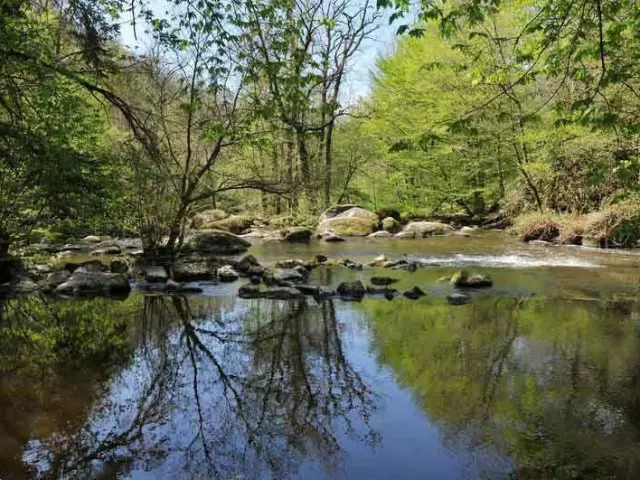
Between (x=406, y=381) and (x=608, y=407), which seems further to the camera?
(x=406, y=381)

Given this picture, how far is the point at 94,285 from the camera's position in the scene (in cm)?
930

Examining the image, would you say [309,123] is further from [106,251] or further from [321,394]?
[321,394]

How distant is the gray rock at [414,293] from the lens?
28.6ft

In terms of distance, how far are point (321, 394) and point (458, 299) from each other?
4.23 meters

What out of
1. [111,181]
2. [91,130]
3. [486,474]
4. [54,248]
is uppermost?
[91,130]

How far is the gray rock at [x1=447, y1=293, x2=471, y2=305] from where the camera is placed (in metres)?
8.24

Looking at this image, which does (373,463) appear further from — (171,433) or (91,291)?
(91,291)

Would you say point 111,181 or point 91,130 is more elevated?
point 91,130

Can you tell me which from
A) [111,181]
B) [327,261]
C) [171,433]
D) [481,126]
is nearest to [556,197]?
[481,126]

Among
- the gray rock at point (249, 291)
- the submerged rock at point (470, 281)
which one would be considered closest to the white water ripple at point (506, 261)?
the submerged rock at point (470, 281)

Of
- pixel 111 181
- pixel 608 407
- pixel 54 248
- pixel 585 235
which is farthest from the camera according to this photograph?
pixel 585 235

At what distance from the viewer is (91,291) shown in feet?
30.3

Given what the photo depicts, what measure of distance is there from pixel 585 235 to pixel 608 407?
12.7 metres

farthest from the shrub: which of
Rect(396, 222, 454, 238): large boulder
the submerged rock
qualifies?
the submerged rock
